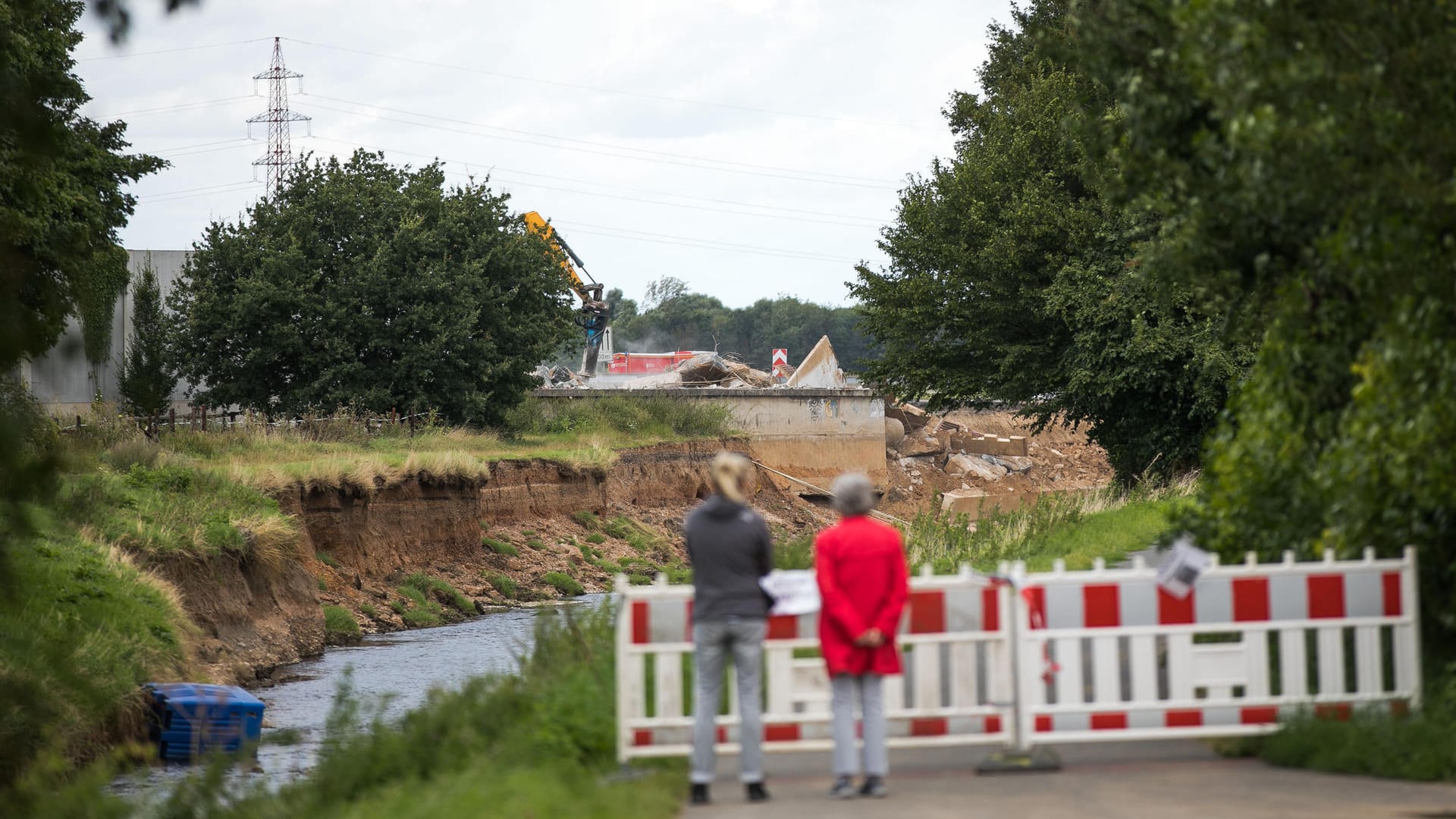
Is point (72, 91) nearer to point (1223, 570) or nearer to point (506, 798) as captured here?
point (506, 798)

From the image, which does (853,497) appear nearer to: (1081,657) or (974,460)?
(1081,657)

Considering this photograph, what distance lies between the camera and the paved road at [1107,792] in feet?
24.1

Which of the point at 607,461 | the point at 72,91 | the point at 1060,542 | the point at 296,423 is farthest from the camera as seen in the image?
the point at 607,461

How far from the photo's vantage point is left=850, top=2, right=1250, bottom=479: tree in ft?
102

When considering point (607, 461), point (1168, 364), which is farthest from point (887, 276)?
point (607, 461)

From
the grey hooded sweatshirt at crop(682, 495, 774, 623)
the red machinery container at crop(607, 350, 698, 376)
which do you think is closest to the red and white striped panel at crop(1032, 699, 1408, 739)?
the grey hooded sweatshirt at crop(682, 495, 774, 623)

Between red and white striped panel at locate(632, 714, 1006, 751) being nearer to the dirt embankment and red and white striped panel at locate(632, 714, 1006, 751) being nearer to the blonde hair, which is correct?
the blonde hair

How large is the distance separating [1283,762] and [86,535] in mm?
18885

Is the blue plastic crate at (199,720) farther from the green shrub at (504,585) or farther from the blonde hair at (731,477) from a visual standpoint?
the green shrub at (504,585)

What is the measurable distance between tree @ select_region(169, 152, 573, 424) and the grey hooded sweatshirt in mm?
38275

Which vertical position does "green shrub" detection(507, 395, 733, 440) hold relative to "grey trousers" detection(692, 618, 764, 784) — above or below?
above

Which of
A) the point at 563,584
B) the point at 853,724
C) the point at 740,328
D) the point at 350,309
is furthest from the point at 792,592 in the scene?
the point at 740,328

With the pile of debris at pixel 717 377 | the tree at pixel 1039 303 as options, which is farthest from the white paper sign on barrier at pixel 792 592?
the pile of debris at pixel 717 377

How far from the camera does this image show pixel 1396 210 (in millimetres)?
8609
